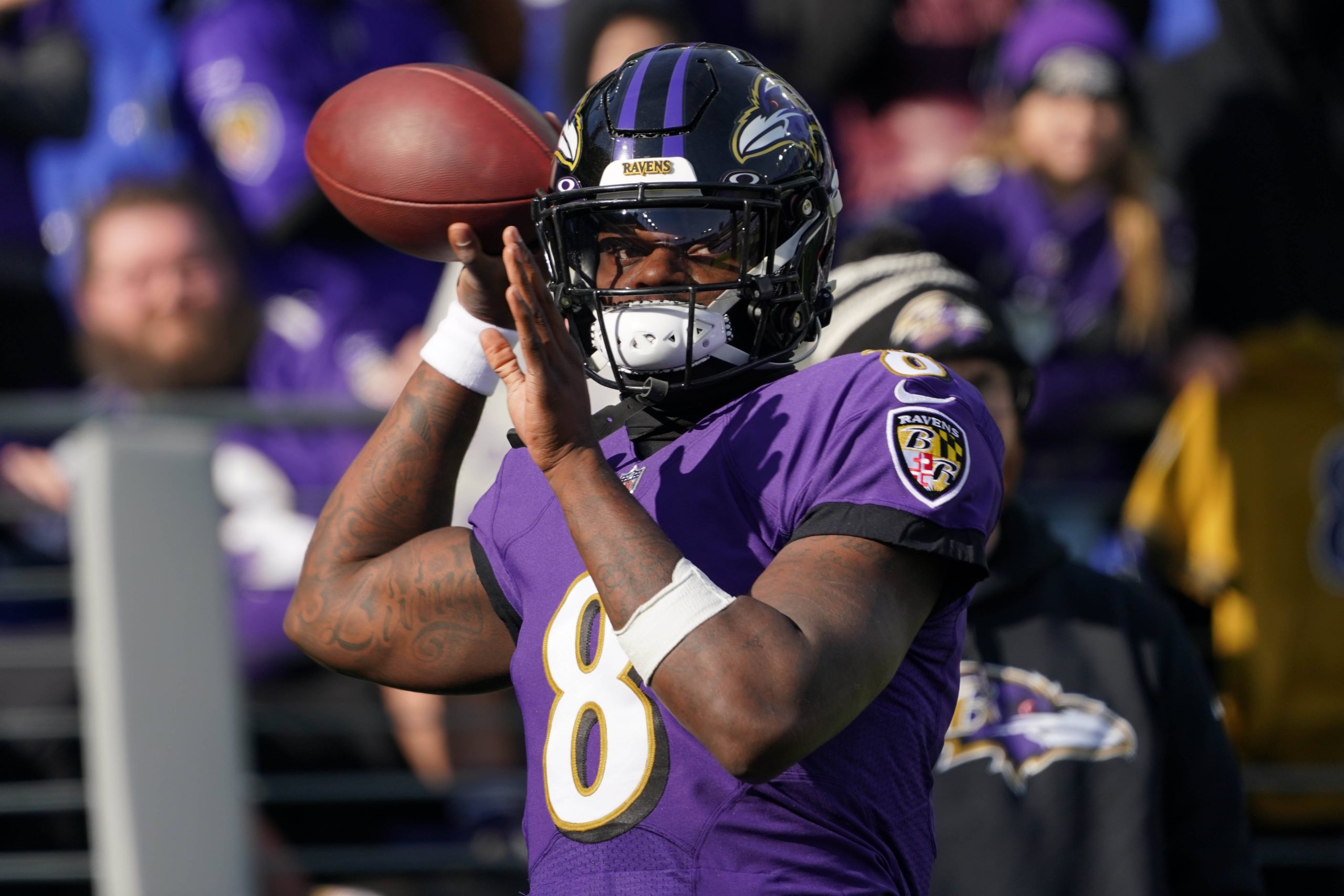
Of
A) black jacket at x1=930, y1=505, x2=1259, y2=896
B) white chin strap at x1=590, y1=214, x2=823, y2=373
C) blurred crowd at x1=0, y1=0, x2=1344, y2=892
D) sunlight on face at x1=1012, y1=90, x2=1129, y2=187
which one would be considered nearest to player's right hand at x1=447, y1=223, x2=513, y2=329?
white chin strap at x1=590, y1=214, x2=823, y2=373

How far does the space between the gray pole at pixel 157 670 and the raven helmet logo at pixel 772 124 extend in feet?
7.60

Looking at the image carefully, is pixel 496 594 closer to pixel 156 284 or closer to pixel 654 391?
pixel 654 391

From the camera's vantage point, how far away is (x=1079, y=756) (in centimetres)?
284

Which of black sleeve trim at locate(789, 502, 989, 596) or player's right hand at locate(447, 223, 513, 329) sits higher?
player's right hand at locate(447, 223, 513, 329)

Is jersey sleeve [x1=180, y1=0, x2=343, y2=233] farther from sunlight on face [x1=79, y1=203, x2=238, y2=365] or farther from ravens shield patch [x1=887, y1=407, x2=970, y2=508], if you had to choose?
ravens shield patch [x1=887, y1=407, x2=970, y2=508]

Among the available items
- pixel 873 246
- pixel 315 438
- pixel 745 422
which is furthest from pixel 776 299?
pixel 315 438

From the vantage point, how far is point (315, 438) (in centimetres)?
486

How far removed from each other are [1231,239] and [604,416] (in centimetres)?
350

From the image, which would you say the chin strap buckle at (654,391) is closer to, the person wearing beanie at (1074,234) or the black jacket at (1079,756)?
the black jacket at (1079,756)

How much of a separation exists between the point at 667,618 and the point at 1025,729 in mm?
1230

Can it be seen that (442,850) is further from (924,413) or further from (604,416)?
(924,413)

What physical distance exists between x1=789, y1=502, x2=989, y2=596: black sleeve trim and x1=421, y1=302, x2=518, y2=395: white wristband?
2.44 feet

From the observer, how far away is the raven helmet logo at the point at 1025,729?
9.32 ft

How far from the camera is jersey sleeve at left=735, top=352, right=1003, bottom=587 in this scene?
6.33 ft
